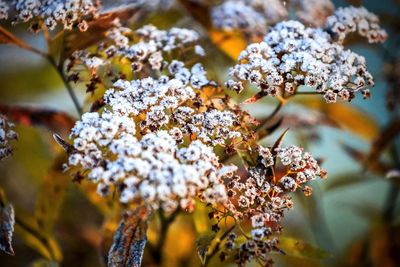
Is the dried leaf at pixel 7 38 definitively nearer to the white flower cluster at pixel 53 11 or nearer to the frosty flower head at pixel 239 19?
the white flower cluster at pixel 53 11

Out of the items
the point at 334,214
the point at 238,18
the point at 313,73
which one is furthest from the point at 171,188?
the point at 334,214

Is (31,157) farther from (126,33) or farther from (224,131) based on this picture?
(224,131)

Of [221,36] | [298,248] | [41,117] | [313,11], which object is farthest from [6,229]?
[313,11]

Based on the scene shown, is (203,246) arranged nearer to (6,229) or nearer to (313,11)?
(6,229)

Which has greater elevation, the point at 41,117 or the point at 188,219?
the point at 41,117

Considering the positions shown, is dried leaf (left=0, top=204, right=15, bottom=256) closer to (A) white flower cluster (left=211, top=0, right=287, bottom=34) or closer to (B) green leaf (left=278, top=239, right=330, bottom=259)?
(B) green leaf (left=278, top=239, right=330, bottom=259)

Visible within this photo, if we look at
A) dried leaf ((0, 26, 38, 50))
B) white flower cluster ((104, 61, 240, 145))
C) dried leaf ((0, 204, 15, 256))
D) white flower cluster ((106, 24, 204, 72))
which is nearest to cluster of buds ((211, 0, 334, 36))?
white flower cluster ((106, 24, 204, 72))

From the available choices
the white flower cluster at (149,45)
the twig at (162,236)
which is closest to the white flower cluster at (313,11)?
the white flower cluster at (149,45)
